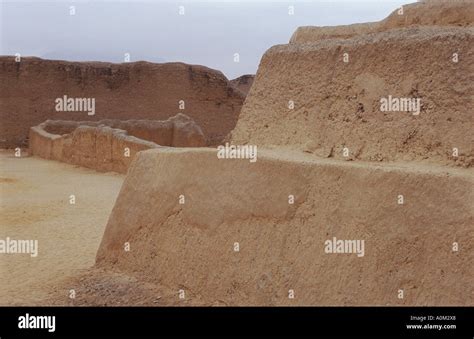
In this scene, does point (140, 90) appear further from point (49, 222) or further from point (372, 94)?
point (372, 94)

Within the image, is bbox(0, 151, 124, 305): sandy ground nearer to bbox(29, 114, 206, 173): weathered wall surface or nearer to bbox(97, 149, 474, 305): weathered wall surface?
bbox(29, 114, 206, 173): weathered wall surface

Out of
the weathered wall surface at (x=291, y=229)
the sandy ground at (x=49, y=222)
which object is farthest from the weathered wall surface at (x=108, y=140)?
the weathered wall surface at (x=291, y=229)

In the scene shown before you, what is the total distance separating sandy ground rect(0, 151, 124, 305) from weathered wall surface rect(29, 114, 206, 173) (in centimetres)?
43

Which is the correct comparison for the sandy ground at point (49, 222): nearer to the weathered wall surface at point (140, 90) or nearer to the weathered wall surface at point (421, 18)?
the weathered wall surface at point (421, 18)

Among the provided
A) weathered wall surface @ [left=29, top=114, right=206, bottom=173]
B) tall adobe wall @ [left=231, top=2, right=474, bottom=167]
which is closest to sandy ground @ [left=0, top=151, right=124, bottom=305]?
weathered wall surface @ [left=29, top=114, right=206, bottom=173]

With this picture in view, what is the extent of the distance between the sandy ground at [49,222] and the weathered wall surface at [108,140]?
43 centimetres

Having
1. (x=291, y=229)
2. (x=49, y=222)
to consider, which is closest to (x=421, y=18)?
(x=291, y=229)

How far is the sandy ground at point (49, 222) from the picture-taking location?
4191 mm

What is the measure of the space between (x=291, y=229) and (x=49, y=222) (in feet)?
13.7

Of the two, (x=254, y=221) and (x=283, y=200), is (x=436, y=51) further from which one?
(x=254, y=221)

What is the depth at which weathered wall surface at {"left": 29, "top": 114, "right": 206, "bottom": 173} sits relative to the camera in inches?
446

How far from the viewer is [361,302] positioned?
2.68 metres

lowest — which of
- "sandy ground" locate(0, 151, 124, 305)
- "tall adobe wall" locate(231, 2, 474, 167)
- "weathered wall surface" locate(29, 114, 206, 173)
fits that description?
"sandy ground" locate(0, 151, 124, 305)

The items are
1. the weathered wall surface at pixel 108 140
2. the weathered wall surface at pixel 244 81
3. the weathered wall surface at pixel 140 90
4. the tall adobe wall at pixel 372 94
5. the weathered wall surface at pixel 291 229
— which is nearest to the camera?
the weathered wall surface at pixel 291 229
